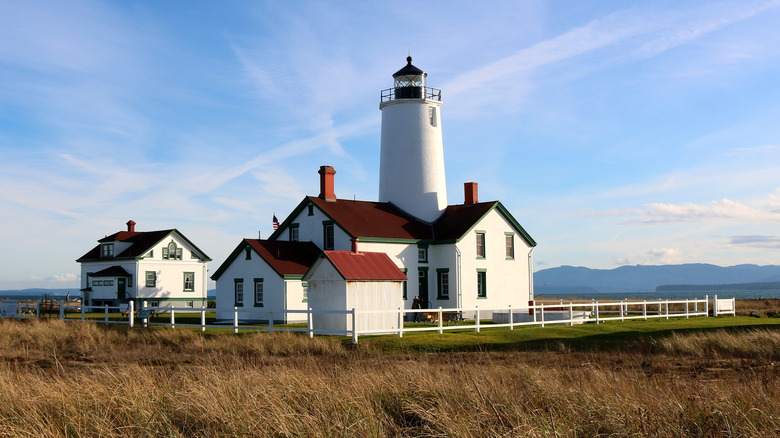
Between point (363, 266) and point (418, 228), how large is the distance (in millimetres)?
10982

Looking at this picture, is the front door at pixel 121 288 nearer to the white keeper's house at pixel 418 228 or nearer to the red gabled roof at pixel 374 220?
the white keeper's house at pixel 418 228

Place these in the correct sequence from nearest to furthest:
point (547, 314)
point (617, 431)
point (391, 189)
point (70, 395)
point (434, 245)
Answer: point (617, 431) → point (70, 395) → point (547, 314) → point (434, 245) → point (391, 189)

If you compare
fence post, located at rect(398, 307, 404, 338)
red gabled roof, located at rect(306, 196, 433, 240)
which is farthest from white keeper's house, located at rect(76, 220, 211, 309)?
fence post, located at rect(398, 307, 404, 338)

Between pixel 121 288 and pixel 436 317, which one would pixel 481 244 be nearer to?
pixel 436 317

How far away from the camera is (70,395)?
953 centimetres

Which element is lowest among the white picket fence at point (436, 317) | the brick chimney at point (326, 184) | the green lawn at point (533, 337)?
the green lawn at point (533, 337)

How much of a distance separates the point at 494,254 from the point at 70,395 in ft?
95.7

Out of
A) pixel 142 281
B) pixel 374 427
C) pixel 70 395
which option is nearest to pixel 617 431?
pixel 374 427

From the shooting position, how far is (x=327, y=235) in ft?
116

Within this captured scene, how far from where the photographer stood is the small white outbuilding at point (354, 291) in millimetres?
24953

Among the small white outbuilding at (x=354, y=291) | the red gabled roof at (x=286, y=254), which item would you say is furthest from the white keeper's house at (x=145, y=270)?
the small white outbuilding at (x=354, y=291)

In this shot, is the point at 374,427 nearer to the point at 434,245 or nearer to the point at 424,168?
the point at 434,245

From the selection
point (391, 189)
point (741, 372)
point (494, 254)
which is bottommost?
point (741, 372)

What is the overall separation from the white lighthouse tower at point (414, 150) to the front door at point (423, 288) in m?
3.45
